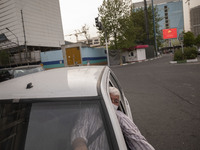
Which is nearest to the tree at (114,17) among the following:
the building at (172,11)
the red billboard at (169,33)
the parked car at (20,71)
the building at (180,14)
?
the parked car at (20,71)

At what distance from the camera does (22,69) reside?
6.78 meters

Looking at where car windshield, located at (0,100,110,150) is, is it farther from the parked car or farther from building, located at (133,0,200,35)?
building, located at (133,0,200,35)

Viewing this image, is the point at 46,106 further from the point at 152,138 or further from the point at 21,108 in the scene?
the point at 152,138

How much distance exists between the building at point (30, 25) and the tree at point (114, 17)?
1337cm

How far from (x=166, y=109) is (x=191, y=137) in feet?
5.45

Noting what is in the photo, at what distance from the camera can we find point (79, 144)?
1.11m

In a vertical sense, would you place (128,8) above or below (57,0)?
below

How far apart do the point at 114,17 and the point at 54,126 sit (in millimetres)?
28618

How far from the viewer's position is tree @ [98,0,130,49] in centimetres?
2762

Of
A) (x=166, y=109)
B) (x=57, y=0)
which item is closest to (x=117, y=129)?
(x=166, y=109)

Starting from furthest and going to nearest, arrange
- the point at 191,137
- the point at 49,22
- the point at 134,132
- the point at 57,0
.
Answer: the point at 57,0 < the point at 49,22 < the point at 191,137 < the point at 134,132

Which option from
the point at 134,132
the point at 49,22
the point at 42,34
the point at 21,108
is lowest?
the point at 134,132

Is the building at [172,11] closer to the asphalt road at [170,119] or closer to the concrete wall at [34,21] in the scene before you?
the concrete wall at [34,21]

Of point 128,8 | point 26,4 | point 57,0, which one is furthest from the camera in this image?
point 57,0
